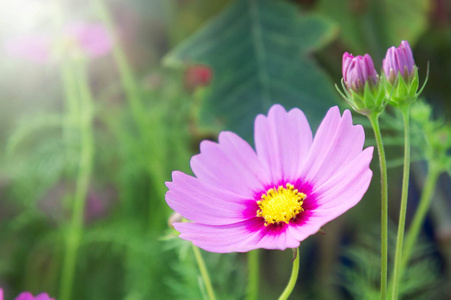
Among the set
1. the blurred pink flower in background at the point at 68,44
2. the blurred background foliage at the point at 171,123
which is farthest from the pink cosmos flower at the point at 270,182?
the blurred pink flower in background at the point at 68,44

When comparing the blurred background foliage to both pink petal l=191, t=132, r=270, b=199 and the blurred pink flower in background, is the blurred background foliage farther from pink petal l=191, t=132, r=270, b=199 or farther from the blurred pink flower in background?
pink petal l=191, t=132, r=270, b=199

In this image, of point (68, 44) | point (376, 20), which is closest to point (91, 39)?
point (68, 44)

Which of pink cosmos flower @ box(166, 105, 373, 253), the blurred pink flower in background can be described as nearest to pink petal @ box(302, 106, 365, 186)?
pink cosmos flower @ box(166, 105, 373, 253)

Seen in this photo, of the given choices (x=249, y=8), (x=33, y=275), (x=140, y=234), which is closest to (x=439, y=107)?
(x=249, y=8)

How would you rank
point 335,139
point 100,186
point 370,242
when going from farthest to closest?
1. point 100,186
2. point 370,242
3. point 335,139

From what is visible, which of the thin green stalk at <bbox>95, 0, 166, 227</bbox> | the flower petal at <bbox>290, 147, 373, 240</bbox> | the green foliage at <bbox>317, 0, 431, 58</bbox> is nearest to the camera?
the flower petal at <bbox>290, 147, 373, 240</bbox>

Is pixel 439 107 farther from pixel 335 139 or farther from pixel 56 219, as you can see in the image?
pixel 335 139
